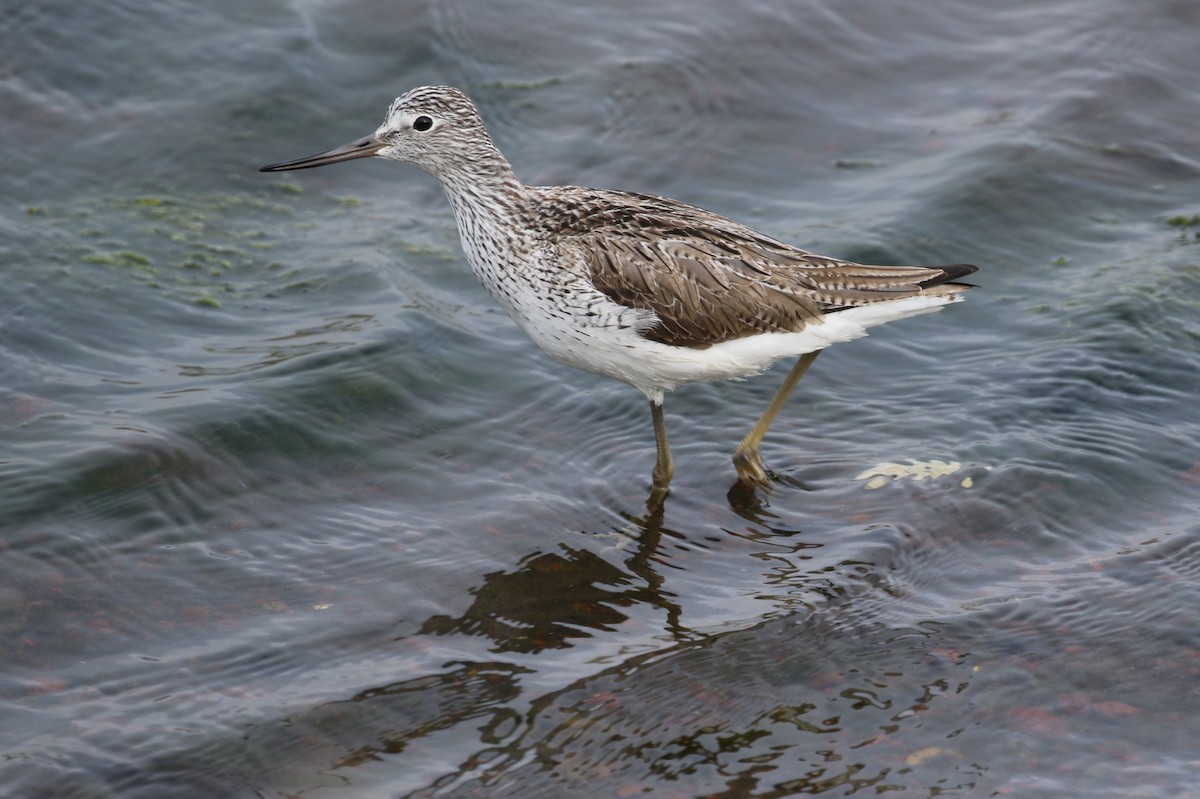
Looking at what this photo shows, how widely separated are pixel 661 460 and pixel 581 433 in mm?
920

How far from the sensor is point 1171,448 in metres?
9.27

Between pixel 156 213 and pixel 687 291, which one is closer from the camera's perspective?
pixel 687 291

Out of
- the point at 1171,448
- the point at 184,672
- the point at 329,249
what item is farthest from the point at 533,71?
the point at 184,672

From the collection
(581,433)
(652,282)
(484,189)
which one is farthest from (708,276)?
(581,433)

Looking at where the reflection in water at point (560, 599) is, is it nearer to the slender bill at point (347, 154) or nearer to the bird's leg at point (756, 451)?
the bird's leg at point (756, 451)

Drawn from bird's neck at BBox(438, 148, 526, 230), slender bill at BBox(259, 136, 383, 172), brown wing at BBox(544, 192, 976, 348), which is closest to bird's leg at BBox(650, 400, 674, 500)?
brown wing at BBox(544, 192, 976, 348)

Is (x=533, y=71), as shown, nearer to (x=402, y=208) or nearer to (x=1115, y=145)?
(x=402, y=208)

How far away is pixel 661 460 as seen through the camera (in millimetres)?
9109

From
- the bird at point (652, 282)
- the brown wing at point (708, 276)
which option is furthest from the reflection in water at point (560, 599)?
the brown wing at point (708, 276)

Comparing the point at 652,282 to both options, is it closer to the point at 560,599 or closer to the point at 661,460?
the point at 661,460

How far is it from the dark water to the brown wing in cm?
124

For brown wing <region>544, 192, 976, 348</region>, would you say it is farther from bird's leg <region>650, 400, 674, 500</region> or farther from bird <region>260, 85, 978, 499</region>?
bird's leg <region>650, 400, 674, 500</region>

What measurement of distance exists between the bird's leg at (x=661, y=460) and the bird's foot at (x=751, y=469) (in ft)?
1.62

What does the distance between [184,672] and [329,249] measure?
4991 millimetres
